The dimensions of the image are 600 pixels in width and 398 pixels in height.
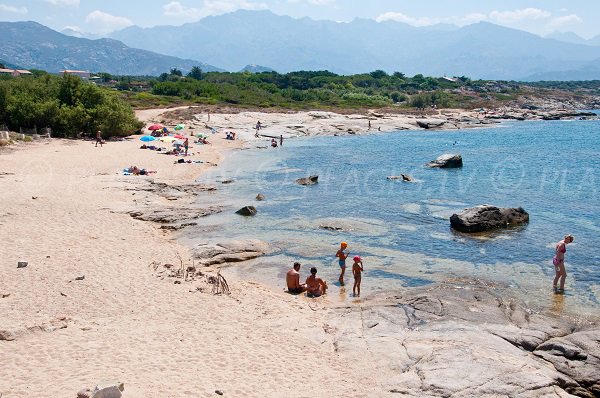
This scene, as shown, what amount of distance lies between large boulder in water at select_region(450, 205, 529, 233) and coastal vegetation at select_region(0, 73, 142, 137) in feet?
121

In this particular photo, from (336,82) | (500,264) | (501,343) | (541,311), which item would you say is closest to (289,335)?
(501,343)

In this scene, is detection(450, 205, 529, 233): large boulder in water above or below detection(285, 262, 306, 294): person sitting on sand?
above

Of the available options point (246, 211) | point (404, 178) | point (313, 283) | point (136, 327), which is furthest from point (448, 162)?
point (136, 327)

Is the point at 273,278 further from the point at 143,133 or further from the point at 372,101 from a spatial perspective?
the point at 372,101

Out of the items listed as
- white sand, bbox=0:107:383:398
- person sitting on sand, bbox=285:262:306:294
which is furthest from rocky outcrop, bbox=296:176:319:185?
person sitting on sand, bbox=285:262:306:294

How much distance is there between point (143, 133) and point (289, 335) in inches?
1905

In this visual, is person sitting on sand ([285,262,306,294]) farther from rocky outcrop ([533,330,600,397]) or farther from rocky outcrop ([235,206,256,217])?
rocky outcrop ([235,206,256,217])

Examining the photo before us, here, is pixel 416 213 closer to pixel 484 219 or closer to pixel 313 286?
pixel 484 219

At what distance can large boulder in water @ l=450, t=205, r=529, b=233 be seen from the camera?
24.5 meters

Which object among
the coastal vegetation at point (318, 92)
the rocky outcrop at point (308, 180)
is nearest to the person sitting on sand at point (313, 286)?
the rocky outcrop at point (308, 180)

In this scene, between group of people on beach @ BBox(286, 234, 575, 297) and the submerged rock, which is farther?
the submerged rock

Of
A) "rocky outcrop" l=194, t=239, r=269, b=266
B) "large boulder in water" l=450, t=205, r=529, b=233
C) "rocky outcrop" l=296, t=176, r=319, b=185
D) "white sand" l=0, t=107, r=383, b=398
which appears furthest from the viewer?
"rocky outcrop" l=296, t=176, r=319, b=185

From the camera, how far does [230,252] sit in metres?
20.4

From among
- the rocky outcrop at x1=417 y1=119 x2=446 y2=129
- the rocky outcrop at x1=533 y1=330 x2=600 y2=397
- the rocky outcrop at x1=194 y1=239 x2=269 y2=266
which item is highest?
the rocky outcrop at x1=417 y1=119 x2=446 y2=129
